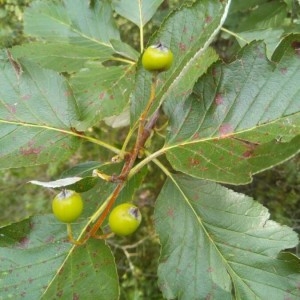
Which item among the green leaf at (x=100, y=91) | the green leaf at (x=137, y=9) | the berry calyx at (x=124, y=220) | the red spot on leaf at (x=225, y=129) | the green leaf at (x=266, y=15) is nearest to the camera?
the berry calyx at (x=124, y=220)

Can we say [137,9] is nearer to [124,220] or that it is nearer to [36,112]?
[36,112]

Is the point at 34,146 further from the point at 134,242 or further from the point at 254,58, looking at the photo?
the point at 134,242

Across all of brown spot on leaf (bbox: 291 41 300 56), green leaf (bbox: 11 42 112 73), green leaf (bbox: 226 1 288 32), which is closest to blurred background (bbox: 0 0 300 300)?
green leaf (bbox: 226 1 288 32)

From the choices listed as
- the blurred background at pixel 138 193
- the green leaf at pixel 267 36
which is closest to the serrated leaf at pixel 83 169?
the green leaf at pixel 267 36

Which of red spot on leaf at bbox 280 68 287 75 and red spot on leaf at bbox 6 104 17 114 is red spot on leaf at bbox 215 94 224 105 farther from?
red spot on leaf at bbox 6 104 17 114

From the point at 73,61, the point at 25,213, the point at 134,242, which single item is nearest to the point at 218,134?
the point at 73,61

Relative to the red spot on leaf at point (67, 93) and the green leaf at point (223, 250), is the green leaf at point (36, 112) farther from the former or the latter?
the green leaf at point (223, 250)
